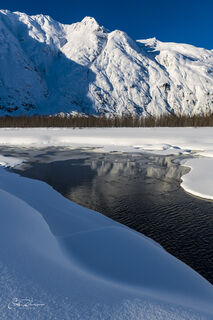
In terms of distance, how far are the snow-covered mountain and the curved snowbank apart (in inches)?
6168

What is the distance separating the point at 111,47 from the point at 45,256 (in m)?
206

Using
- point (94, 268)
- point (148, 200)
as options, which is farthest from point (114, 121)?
point (94, 268)

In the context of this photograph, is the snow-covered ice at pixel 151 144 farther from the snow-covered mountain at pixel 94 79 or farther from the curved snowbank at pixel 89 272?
the snow-covered mountain at pixel 94 79

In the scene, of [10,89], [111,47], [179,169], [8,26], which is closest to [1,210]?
[179,169]

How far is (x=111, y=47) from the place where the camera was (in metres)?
194

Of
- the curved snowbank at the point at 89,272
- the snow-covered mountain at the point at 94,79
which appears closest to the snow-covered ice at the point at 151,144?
the curved snowbank at the point at 89,272

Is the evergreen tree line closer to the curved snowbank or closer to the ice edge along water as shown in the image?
the ice edge along water

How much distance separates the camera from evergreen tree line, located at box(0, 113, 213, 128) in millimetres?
44938

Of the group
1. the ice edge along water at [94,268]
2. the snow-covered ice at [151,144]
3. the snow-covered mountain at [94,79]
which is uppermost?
the snow-covered mountain at [94,79]

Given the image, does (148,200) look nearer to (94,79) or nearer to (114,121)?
(114,121)

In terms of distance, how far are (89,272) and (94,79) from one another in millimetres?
184639

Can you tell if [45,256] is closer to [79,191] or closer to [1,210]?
[1,210]

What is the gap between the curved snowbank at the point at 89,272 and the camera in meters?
2.41

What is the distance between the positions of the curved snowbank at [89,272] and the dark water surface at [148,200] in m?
0.88
